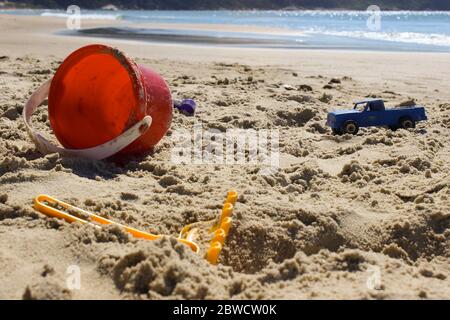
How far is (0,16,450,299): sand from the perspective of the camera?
1.97m

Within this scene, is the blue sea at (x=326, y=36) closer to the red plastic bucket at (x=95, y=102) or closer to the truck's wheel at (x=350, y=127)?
the truck's wheel at (x=350, y=127)

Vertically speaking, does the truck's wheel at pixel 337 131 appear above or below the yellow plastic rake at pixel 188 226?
above

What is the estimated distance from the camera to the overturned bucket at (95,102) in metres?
3.52

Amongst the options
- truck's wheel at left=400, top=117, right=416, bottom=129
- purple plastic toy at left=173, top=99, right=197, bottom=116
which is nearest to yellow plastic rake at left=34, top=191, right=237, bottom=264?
purple plastic toy at left=173, top=99, right=197, bottom=116

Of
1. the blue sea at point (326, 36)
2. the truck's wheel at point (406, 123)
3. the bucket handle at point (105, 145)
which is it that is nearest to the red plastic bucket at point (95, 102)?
the bucket handle at point (105, 145)

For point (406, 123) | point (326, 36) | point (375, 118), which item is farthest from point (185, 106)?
point (326, 36)

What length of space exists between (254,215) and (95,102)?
1.48 metres

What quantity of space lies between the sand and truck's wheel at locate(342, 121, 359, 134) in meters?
0.09

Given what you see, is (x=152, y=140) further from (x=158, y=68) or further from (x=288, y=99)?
(x=158, y=68)

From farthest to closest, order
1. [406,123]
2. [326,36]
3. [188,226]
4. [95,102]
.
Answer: [326,36], [406,123], [95,102], [188,226]

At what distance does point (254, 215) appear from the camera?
2621mm

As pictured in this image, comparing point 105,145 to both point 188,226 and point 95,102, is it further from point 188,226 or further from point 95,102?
point 188,226

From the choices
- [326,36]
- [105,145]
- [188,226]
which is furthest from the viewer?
[326,36]

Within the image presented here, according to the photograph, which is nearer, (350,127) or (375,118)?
(350,127)
